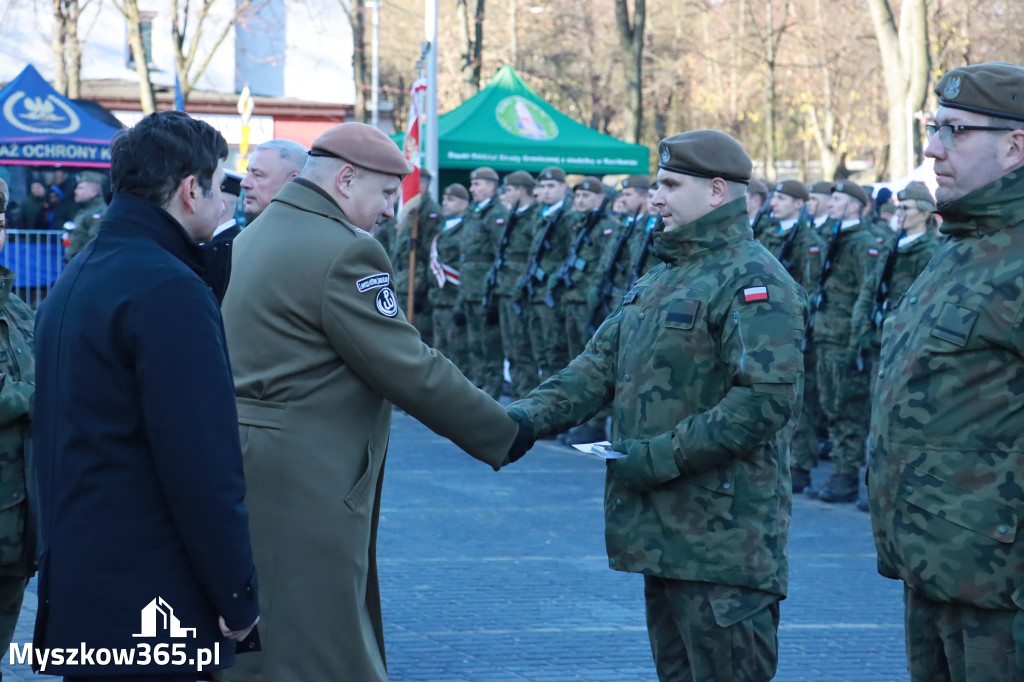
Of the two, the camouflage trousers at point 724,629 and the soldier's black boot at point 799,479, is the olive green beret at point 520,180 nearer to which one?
the soldier's black boot at point 799,479

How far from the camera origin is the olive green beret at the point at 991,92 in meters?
3.55

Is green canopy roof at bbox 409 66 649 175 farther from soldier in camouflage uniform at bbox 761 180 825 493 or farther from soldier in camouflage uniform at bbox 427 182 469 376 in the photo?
soldier in camouflage uniform at bbox 761 180 825 493

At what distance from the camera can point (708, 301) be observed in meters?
4.07

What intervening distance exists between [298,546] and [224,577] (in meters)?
0.73

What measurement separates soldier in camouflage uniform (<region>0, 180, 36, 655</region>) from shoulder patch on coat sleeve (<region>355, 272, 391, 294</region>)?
1.38 m

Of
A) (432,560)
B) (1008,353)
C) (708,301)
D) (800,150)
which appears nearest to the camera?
(1008,353)

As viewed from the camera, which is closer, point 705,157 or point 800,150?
point 705,157

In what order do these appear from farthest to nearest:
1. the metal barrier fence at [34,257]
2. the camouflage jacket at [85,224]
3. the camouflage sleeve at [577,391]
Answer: the metal barrier fence at [34,257] < the camouflage jacket at [85,224] < the camouflage sleeve at [577,391]

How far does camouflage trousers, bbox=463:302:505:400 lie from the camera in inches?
602

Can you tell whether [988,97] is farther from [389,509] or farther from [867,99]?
[867,99]

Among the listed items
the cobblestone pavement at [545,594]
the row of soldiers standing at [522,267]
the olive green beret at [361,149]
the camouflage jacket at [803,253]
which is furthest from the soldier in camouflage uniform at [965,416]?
the row of soldiers standing at [522,267]

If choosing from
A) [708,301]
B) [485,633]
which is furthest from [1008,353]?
[485,633]

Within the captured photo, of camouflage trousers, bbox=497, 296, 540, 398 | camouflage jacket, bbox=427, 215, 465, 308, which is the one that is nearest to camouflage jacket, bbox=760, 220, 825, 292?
camouflage trousers, bbox=497, 296, 540, 398

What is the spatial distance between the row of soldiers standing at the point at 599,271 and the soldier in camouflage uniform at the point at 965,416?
254 inches
